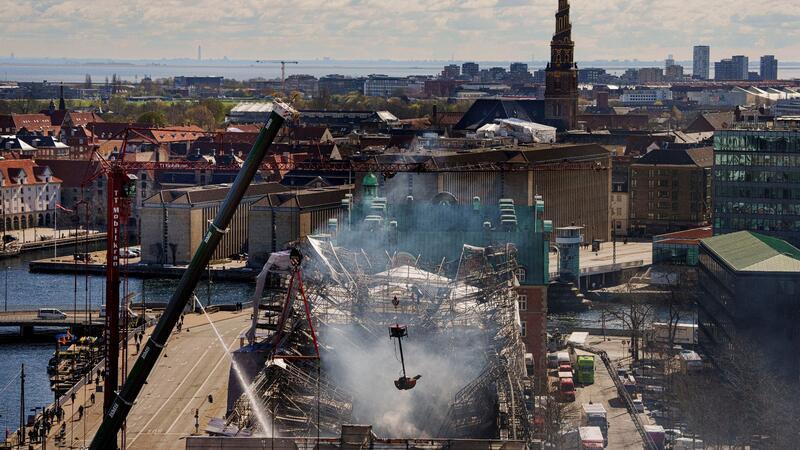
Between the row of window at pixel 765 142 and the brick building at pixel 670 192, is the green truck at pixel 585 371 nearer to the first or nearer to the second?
the row of window at pixel 765 142

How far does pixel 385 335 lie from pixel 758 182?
2866 cm

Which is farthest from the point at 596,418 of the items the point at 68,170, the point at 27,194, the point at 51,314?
the point at 68,170

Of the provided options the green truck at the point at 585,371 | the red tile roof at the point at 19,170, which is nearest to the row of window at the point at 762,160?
the green truck at the point at 585,371

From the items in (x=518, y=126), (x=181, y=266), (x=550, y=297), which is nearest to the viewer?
(x=550, y=297)

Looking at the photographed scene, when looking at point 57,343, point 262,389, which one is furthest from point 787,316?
point 57,343

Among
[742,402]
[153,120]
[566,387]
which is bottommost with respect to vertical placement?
[566,387]

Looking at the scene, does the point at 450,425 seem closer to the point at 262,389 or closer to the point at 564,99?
the point at 262,389

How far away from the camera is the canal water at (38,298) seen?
210ft

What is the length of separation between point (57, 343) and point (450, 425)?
3363cm

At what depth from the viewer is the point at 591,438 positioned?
50.6 m

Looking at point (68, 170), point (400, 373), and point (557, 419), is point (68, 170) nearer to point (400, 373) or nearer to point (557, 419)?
point (557, 419)

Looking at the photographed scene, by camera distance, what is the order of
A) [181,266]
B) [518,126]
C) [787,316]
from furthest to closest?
[518,126] < [181,266] < [787,316]

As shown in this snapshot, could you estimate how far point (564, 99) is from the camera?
153375 millimetres

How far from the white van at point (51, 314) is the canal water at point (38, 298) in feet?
4.12
